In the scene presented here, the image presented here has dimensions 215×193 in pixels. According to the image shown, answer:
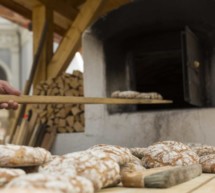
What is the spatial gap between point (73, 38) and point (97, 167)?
3.75 m

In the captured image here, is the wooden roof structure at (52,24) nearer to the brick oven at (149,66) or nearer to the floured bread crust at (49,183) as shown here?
the brick oven at (149,66)

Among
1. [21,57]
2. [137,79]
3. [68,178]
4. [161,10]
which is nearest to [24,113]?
[137,79]

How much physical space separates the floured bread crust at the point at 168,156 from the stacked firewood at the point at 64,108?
3034 mm

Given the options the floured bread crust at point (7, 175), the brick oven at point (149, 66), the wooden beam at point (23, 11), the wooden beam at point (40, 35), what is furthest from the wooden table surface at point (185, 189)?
the wooden beam at point (23, 11)

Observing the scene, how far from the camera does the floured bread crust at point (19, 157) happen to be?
4.95 ft

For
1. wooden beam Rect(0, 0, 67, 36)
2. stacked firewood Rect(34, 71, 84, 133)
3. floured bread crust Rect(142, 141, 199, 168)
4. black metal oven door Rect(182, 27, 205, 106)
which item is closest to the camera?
floured bread crust Rect(142, 141, 199, 168)

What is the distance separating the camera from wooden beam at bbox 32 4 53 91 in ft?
17.8

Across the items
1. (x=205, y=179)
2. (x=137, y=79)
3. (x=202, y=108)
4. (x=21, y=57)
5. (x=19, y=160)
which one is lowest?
(x=205, y=179)

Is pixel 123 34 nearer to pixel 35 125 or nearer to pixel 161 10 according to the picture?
pixel 161 10

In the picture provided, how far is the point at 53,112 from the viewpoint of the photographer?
531 cm

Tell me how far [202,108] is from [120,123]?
0.86 m

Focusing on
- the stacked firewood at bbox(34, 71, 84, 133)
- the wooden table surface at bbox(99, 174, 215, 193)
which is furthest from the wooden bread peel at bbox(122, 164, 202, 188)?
the stacked firewood at bbox(34, 71, 84, 133)

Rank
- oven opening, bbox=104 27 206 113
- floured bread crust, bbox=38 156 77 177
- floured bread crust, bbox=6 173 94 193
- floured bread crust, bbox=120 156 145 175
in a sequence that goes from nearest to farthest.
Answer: floured bread crust, bbox=6 173 94 193
floured bread crust, bbox=38 156 77 177
floured bread crust, bbox=120 156 145 175
oven opening, bbox=104 27 206 113

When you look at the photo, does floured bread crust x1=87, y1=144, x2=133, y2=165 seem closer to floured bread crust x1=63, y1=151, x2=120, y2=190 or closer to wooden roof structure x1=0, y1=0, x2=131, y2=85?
floured bread crust x1=63, y1=151, x2=120, y2=190
